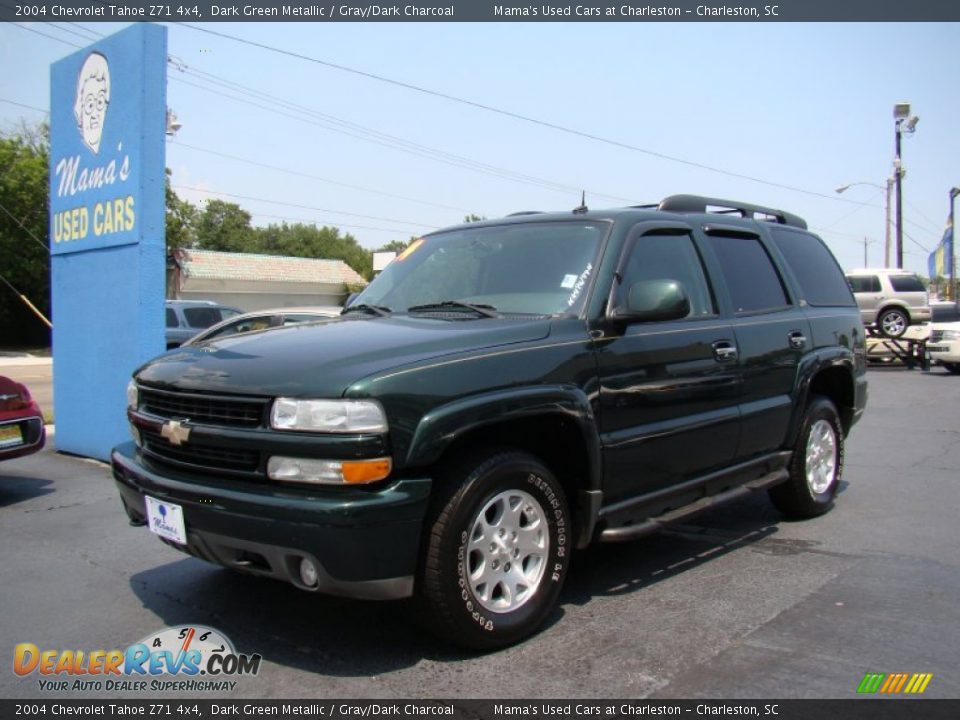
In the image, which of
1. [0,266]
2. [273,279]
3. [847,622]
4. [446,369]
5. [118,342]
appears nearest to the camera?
[446,369]

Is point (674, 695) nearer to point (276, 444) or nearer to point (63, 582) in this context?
point (276, 444)

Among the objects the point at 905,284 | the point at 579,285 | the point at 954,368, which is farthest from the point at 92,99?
the point at 905,284

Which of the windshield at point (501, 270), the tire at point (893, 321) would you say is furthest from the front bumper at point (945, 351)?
the windshield at point (501, 270)

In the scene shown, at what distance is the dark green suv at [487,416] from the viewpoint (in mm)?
3117

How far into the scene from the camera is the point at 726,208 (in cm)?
563

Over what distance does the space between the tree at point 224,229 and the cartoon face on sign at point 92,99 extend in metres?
70.4

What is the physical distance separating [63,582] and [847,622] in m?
4.07

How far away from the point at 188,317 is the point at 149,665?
14.9 metres

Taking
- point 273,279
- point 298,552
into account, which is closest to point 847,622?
point 298,552

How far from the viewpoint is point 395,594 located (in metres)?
3.15

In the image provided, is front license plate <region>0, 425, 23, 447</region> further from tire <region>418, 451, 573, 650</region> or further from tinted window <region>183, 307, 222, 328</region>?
tinted window <region>183, 307, 222, 328</region>

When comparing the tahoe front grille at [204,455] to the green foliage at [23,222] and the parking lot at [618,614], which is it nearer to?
the parking lot at [618,614]

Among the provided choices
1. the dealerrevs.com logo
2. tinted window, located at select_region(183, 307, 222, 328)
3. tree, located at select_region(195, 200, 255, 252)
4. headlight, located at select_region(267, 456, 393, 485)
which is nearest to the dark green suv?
headlight, located at select_region(267, 456, 393, 485)

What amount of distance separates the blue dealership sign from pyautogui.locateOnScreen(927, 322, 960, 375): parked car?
629 inches
